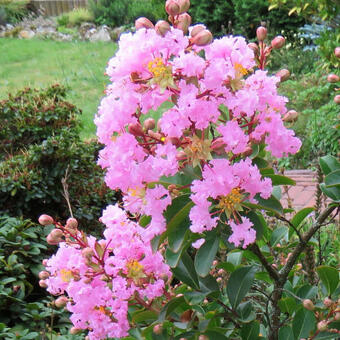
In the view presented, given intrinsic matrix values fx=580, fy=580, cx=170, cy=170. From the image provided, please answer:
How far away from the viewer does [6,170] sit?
10.0 ft

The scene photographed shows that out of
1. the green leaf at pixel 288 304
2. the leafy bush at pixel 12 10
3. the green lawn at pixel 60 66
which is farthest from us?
the leafy bush at pixel 12 10

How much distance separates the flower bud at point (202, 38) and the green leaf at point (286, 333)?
0.66 m

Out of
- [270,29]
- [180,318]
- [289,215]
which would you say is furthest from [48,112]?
[270,29]

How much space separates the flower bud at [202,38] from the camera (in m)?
1.04

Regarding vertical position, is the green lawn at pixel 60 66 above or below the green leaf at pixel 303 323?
below

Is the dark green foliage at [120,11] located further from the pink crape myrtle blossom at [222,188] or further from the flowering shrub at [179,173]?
the pink crape myrtle blossom at [222,188]

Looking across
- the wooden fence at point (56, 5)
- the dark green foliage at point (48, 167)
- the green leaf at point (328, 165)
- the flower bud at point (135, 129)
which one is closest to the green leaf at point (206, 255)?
the flower bud at point (135, 129)

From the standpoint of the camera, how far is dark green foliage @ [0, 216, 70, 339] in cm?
231

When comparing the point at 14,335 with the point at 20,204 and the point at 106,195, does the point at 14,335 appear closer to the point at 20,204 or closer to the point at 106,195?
the point at 20,204

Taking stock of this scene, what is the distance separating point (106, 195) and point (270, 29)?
559 centimetres

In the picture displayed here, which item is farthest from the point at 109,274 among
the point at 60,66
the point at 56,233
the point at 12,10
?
the point at 12,10

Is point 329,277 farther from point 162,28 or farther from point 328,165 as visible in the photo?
point 162,28

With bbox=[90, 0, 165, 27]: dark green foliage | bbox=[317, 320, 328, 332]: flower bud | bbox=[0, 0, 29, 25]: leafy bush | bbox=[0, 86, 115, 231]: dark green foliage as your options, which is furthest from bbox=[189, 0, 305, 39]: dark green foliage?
bbox=[317, 320, 328, 332]: flower bud

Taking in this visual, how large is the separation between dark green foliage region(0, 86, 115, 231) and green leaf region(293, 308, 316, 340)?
1.76 m
